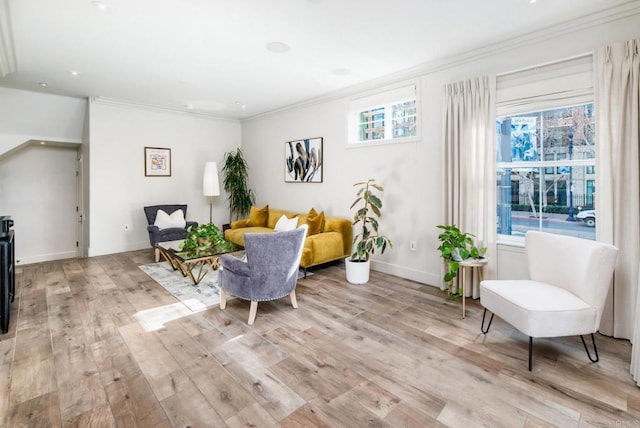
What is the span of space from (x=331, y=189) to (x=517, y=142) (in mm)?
2724

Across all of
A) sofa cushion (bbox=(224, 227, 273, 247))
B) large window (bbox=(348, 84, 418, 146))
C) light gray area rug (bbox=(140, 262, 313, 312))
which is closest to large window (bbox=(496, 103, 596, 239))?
large window (bbox=(348, 84, 418, 146))

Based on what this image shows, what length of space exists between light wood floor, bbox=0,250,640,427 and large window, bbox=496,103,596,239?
110 centimetres

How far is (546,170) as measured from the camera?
10.5 feet

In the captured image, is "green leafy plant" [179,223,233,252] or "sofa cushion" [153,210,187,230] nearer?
"green leafy plant" [179,223,233,252]

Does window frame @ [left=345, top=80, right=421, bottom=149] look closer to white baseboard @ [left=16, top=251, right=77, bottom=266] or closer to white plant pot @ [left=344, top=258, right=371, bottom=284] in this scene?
white plant pot @ [left=344, top=258, right=371, bottom=284]

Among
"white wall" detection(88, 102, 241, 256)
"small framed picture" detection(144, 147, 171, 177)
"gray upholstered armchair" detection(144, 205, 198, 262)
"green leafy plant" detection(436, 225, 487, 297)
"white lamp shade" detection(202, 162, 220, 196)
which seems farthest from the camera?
"white lamp shade" detection(202, 162, 220, 196)

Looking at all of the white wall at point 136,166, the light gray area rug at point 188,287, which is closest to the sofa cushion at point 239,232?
the light gray area rug at point 188,287

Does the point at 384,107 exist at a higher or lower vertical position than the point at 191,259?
higher

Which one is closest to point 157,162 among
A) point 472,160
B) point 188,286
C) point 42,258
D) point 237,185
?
point 237,185

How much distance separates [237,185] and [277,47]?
3.94m

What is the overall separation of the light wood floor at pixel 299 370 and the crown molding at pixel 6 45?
8.98 feet

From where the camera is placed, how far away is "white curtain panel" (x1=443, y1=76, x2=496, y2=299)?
3398 mm

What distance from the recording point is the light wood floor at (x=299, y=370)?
178cm

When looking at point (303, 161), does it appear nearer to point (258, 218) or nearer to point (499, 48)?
point (258, 218)
